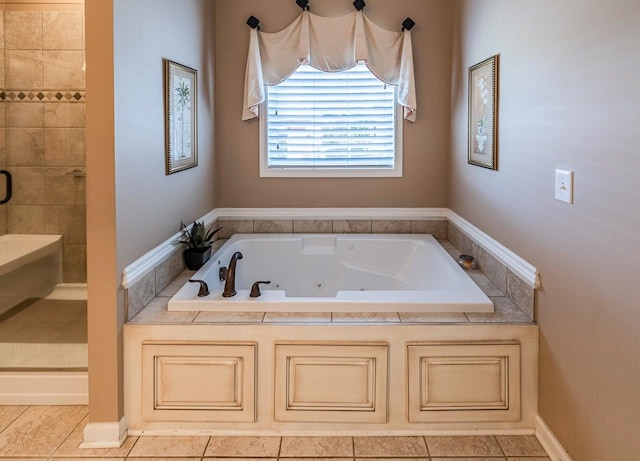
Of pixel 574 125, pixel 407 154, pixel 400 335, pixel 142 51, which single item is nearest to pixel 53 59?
pixel 142 51

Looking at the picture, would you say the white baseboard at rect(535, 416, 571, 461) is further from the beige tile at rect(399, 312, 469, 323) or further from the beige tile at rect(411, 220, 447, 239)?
the beige tile at rect(411, 220, 447, 239)

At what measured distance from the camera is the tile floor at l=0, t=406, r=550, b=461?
2.36m

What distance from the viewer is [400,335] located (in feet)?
8.21

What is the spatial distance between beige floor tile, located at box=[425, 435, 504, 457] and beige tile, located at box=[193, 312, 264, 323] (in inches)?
35.8

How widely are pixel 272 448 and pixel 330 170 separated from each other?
2261mm

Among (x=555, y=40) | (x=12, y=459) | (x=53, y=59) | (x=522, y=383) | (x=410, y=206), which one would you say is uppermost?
(x=53, y=59)

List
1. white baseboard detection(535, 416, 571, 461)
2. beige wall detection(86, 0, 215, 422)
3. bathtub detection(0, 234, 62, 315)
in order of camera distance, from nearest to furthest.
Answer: white baseboard detection(535, 416, 571, 461) < beige wall detection(86, 0, 215, 422) < bathtub detection(0, 234, 62, 315)

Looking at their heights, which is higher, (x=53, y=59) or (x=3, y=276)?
(x=53, y=59)

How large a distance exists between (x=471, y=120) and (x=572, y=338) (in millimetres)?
1724

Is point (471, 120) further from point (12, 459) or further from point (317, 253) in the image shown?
point (12, 459)

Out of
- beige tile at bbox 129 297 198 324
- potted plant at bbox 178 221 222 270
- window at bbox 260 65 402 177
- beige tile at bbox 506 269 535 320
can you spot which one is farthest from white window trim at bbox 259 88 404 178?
beige tile at bbox 129 297 198 324

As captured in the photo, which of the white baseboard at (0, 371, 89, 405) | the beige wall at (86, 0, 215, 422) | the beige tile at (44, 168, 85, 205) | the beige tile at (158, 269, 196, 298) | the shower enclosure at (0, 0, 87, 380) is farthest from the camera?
the beige tile at (44, 168, 85, 205)

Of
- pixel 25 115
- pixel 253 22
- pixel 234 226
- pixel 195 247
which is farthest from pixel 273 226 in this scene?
pixel 25 115

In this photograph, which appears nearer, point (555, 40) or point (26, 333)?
point (555, 40)
